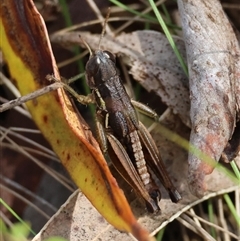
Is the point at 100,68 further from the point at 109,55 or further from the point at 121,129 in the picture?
the point at 121,129

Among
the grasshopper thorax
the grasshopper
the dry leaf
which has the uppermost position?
the grasshopper thorax

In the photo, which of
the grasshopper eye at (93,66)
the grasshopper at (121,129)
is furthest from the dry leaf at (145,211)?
the grasshopper eye at (93,66)

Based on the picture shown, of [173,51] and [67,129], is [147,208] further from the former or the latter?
[173,51]

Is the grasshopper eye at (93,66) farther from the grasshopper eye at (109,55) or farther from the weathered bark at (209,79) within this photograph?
the weathered bark at (209,79)

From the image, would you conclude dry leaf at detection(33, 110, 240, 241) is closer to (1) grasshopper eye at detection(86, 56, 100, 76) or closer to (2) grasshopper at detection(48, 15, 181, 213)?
(2) grasshopper at detection(48, 15, 181, 213)

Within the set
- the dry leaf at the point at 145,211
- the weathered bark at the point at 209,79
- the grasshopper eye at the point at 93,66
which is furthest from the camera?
the grasshopper eye at the point at 93,66

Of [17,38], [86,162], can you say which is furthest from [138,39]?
[86,162]

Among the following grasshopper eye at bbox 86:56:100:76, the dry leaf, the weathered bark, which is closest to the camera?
the weathered bark

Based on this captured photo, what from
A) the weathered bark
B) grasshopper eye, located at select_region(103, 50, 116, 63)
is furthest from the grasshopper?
the weathered bark
